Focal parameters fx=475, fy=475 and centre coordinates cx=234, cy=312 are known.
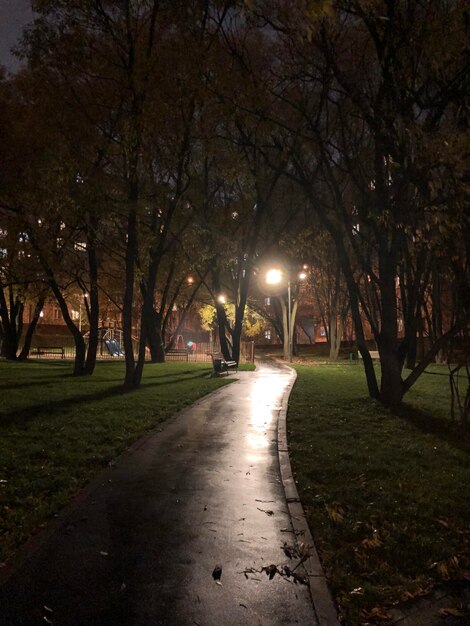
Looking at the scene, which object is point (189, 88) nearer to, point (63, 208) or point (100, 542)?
point (63, 208)

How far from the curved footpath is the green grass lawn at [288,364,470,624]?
0.27 m

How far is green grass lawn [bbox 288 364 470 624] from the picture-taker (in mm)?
4012

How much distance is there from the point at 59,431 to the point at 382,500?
6.11 meters

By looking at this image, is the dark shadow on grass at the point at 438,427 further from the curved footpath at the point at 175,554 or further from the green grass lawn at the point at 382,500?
the curved footpath at the point at 175,554

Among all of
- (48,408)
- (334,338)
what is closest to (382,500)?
(48,408)

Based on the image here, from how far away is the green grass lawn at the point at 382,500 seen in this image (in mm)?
4012

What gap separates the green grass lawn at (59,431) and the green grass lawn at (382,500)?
2.96 m

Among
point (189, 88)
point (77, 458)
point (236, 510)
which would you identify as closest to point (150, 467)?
point (77, 458)

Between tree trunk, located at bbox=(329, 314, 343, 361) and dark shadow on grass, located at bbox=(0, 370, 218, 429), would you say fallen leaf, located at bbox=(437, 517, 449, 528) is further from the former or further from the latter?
tree trunk, located at bbox=(329, 314, 343, 361)

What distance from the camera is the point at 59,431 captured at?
29.7ft

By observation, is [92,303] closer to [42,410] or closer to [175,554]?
[42,410]

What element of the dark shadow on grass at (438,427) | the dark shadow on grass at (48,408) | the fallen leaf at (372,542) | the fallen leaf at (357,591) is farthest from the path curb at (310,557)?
the dark shadow on grass at (48,408)

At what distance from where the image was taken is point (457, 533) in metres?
4.85

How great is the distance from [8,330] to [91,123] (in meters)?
16.8
